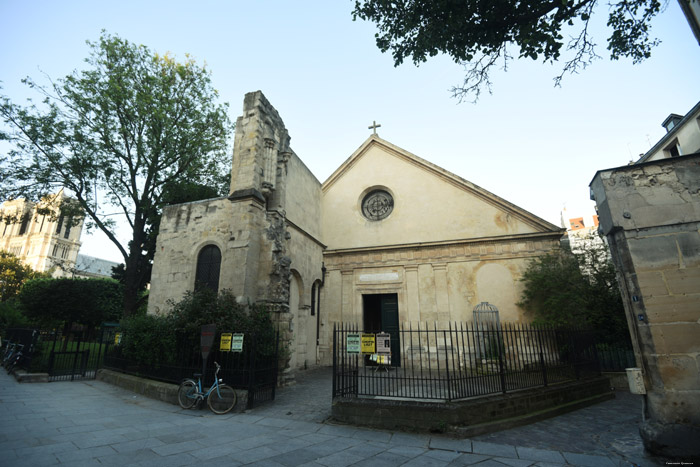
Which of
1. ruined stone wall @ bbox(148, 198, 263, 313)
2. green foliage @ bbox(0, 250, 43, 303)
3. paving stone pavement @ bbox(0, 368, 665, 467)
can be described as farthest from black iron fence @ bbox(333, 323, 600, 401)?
green foliage @ bbox(0, 250, 43, 303)

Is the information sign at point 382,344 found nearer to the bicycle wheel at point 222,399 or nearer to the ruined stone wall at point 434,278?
the bicycle wheel at point 222,399

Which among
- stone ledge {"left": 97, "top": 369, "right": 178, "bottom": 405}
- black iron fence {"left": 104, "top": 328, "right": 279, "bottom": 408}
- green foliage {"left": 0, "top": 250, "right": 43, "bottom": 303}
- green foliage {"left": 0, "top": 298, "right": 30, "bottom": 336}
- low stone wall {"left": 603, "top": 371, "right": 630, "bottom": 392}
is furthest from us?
green foliage {"left": 0, "top": 250, "right": 43, "bottom": 303}

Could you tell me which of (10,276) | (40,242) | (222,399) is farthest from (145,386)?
(40,242)

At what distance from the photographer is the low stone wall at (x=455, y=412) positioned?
5.46 meters

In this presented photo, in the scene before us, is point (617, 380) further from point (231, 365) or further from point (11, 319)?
point (11, 319)

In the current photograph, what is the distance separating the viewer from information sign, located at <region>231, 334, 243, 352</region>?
7.49 meters

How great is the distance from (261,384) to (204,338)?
177cm

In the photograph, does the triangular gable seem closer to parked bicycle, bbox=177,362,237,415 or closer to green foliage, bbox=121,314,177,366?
green foliage, bbox=121,314,177,366

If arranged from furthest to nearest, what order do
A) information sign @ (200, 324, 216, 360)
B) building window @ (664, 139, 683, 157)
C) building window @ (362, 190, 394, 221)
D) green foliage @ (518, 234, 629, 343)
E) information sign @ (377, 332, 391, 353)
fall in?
building window @ (664, 139, 683, 157) → building window @ (362, 190, 394, 221) → green foliage @ (518, 234, 629, 343) → information sign @ (200, 324, 216, 360) → information sign @ (377, 332, 391, 353)

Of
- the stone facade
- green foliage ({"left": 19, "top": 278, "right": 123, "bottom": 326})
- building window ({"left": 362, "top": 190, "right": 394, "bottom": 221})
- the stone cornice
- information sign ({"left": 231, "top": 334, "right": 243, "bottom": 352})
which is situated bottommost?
information sign ({"left": 231, "top": 334, "right": 243, "bottom": 352})

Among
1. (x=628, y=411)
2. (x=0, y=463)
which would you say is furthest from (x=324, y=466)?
(x=628, y=411)

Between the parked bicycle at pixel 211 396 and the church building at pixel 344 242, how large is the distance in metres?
3.02

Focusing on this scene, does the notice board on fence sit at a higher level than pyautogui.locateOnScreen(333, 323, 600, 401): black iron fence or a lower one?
higher

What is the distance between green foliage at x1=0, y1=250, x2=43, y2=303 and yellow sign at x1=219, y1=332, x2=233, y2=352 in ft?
140
